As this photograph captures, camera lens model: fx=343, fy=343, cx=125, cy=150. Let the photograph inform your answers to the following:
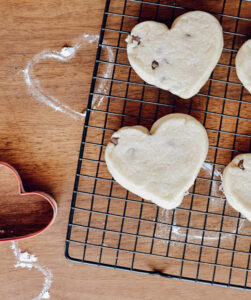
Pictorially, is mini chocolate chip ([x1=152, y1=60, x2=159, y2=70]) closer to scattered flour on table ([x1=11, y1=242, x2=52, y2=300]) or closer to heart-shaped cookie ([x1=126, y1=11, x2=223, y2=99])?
heart-shaped cookie ([x1=126, y1=11, x2=223, y2=99])

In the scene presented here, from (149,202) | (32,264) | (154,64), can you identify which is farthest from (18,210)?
(154,64)

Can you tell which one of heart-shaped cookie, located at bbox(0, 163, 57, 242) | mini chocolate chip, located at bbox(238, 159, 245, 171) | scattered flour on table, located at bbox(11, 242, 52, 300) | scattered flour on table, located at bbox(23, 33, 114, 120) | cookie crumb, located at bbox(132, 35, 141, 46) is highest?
cookie crumb, located at bbox(132, 35, 141, 46)

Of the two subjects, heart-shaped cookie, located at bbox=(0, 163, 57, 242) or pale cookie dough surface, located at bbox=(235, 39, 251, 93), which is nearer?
pale cookie dough surface, located at bbox=(235, 39, 251, 93)

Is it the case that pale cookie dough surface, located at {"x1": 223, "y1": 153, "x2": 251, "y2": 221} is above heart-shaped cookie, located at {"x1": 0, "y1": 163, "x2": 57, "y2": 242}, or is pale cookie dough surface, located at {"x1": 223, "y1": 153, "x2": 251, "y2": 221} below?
above

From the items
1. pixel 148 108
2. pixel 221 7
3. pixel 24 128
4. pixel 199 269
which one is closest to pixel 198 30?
pixel 221 7

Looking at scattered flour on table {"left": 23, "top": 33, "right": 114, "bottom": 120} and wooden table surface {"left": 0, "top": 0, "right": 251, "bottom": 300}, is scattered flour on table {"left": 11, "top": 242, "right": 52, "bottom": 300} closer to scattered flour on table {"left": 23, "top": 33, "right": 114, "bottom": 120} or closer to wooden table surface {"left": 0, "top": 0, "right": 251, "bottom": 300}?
wooden table surface {"left": 0, "top": 0, "right": 251, "bottom": 300}

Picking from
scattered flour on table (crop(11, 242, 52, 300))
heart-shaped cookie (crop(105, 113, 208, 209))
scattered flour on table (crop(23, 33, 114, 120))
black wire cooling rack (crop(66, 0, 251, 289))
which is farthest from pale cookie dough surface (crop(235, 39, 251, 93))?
scattered flour on table (crop(11, 242, 52, 300))
